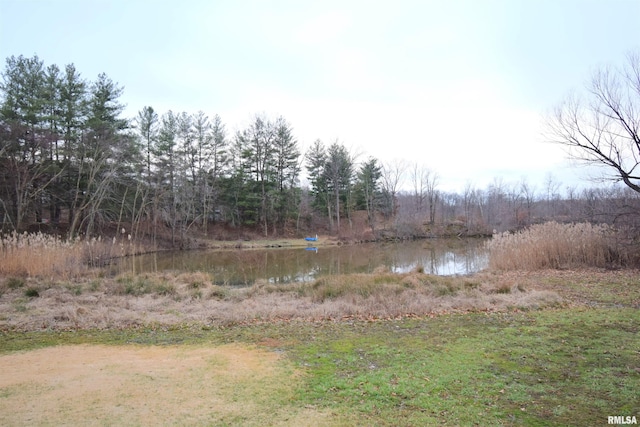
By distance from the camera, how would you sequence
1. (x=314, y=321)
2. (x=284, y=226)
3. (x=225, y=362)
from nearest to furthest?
1. (x=225, y=362)
2. (x=314, y=321)
3. (x=284, y=226)

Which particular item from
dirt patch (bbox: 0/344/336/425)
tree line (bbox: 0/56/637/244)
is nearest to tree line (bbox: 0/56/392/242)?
tree line (bbox: 0/56/637/244)

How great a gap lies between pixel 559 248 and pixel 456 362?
488 inches

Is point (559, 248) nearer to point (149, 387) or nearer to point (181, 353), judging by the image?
point (181, 353)

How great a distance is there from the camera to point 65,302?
30.2 ft

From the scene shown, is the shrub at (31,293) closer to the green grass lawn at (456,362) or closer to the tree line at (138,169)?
the green grass lawn at (456,362)

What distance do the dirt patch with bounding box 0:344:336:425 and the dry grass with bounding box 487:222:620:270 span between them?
12.9 m

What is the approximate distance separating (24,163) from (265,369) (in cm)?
2494

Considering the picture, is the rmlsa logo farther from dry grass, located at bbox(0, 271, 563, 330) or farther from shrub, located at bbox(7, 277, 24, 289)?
shrub, located at bbox(7, 277, 24, 289)

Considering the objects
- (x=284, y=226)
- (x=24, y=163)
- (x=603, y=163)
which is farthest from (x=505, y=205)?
(x=24, y=163)

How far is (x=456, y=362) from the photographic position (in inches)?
190

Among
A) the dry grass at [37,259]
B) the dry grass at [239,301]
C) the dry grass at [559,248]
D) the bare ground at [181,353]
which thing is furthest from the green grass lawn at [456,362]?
the dry grass at [559,248]

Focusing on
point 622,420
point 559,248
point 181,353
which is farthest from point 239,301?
point 559,248

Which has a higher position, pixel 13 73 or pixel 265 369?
pixel 13 73

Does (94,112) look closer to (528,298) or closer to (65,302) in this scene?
(65,302)
